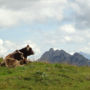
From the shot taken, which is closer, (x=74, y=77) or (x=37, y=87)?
(x=37, y=87)

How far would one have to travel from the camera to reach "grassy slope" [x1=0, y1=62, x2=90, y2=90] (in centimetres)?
1589

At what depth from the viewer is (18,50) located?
24.5 m

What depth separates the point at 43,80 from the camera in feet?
56.1

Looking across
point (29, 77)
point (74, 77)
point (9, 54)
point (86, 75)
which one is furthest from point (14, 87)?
point (9, 54)

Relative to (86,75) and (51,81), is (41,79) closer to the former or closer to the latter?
(51,81)

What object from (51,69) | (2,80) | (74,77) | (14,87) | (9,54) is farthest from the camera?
(9,54)

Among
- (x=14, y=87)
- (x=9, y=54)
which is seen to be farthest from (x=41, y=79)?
(x=9, y=54)

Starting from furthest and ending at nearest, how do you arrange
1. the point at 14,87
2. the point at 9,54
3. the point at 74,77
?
the point at 9,54, the point at 74,77, the point at 14,87

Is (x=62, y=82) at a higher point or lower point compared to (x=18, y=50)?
lower

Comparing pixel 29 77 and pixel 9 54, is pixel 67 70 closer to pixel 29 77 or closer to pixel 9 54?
pixel 29 77

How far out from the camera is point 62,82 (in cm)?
1720

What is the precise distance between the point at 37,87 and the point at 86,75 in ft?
16.6

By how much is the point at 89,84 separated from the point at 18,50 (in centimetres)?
935

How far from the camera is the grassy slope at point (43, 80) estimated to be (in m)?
15.9
